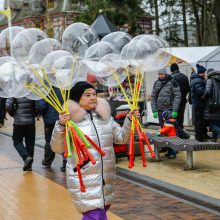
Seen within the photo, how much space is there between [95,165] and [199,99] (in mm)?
7991

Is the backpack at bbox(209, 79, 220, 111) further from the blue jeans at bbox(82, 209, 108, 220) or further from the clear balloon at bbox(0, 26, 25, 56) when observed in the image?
the blue jeans at bbox(82, 209, 108, 220)

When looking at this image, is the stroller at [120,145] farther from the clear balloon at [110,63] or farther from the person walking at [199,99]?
the clear balloon at [110,63]

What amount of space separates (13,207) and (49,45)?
8.62 ft

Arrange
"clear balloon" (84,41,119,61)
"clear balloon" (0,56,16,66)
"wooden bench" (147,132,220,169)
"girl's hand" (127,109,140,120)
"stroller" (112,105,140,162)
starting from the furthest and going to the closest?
1. "stroller" (112,105,140,162)
2. "wooden bench" (147,132,220,169)
3. "clear balloon" (84,41,119,61)
4. "clear balloon" (0,56,16,66)
5. "girl's hand" (127,109,140,120)

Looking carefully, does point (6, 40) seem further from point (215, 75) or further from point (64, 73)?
point (215, 75)

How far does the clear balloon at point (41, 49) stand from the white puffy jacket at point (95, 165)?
1074mm

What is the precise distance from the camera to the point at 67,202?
738 centimetres

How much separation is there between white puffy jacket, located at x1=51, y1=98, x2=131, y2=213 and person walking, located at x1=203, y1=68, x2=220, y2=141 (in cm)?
697

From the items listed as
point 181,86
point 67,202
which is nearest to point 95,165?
point 67,202

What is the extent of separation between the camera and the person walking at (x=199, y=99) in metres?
12.1

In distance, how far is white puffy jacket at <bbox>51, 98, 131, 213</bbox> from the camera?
4582 millimetres

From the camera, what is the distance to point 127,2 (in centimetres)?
3231

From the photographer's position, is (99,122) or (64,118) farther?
(99,122)

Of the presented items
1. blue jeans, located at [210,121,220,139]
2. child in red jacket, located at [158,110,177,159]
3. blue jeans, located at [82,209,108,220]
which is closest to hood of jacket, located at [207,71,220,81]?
blue jeans, located at [210,121,220,139]
